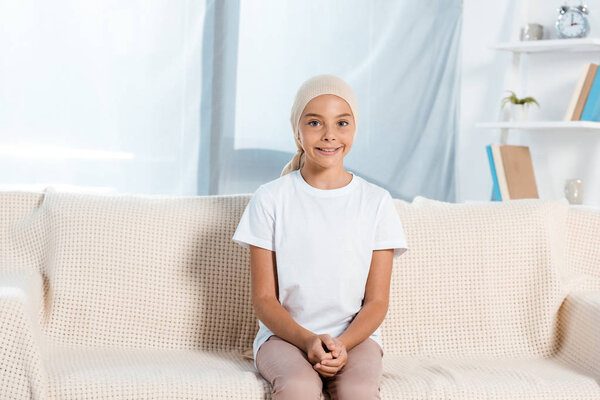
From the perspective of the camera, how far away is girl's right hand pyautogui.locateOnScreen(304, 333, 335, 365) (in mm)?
1402

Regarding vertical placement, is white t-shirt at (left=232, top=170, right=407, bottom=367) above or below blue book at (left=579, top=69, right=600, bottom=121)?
below

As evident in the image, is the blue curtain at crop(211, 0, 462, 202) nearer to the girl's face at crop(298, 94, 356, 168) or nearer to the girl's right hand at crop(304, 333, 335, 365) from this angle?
the girl's face at crop(298, 94, 356, 168)

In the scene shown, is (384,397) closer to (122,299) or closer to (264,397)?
(264,397)

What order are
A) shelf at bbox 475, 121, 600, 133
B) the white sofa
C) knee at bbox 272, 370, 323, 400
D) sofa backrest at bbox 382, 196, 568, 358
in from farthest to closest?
shelf at bbox 475, 121, 600, 133
sofa backrest at bbox 382, 196, 568, 358
the white sofa
knee at bbox 272, 370, 323, 400

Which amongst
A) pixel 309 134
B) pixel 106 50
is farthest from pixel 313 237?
pixel 106 50

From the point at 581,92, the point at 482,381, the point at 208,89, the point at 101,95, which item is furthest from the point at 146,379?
the point at 581,92

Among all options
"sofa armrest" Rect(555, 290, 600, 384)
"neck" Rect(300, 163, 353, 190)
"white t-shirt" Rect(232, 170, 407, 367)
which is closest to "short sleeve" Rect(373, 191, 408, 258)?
"white t-shirt" Rect(232, 170, 407, 367)

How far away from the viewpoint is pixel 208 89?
3029 millimetres

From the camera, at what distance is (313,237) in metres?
1.58

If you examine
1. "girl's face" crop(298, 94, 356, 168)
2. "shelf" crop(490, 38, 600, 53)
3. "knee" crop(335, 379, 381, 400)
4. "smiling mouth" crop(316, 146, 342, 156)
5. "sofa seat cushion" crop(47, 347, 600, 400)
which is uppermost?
"shelf" crop(490, 38, 600, 53)

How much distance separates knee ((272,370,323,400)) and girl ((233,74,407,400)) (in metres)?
0.09

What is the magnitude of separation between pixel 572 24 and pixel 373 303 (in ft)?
6.39

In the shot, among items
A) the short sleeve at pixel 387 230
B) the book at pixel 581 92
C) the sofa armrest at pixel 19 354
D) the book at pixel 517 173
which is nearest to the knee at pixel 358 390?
the short sleeve at pixel 387 230

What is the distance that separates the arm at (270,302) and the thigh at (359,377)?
0.31 ft
